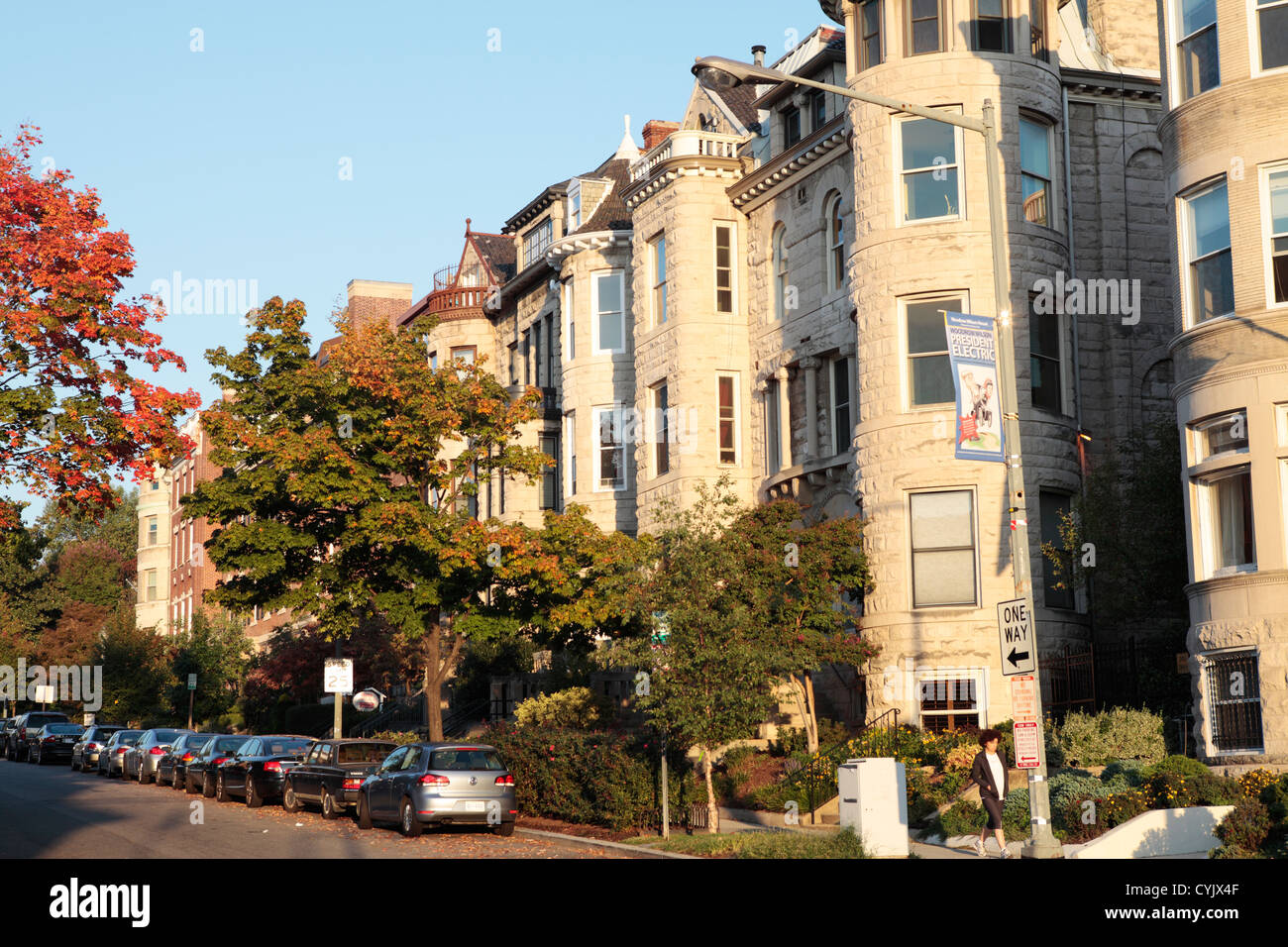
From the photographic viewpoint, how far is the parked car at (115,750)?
41.9 meters

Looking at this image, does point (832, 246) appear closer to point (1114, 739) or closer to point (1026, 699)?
point (1114, 739)

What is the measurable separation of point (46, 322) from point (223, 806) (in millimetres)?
12097

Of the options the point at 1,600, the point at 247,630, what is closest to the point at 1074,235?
the point at 247,630

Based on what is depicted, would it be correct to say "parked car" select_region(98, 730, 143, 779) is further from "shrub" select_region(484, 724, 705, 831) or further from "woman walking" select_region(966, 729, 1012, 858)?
"woman walking" select_region(966, 729, 1012, 858)

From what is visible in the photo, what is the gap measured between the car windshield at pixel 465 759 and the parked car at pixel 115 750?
21508 mm

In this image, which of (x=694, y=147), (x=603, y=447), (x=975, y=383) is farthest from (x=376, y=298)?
(x=975, y=383)

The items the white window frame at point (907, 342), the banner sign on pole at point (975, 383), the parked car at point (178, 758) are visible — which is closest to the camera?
the banner sign on pole at point (975, 383)

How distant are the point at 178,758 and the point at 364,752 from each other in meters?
10.4

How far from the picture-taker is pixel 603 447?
41.4 metres

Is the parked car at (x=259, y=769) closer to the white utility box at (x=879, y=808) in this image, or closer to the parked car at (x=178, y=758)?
the parked car at (x=178, y=758)

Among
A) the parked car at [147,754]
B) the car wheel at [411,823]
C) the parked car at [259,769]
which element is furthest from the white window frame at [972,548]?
the parked car at [147,754]

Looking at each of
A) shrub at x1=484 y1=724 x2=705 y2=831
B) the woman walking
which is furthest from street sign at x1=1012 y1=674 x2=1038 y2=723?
shrub at x1=484 y1=724 x2=705 y2=831

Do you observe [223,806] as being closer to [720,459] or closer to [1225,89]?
[720,459]
